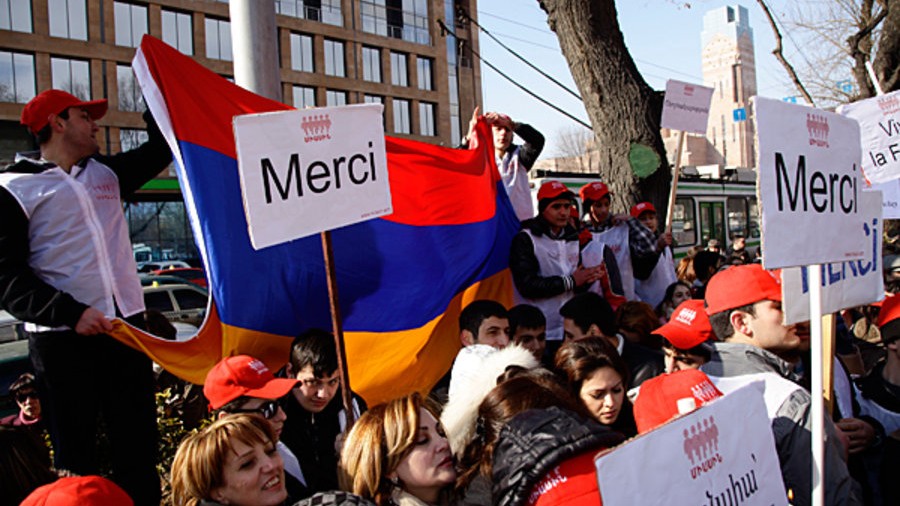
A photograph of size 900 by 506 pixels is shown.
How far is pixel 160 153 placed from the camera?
12.9ft

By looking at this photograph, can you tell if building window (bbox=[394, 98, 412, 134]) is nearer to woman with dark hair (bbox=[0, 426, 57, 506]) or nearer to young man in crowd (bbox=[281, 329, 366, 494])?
young man in crowd (bbox=[281, 329, 366, 494])

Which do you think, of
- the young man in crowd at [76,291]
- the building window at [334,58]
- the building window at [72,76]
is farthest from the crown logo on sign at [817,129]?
the building window at [334,58]

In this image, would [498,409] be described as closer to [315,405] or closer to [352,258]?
[315,405]

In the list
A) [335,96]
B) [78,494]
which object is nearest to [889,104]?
[78,494]

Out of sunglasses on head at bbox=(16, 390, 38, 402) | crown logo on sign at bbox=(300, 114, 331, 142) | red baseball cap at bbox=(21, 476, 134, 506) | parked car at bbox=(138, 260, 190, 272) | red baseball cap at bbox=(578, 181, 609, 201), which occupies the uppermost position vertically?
crown logo on sign at bbox=(300, 114, 331, 142)

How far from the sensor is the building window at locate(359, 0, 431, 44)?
4623cm

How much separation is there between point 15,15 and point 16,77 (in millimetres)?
2586

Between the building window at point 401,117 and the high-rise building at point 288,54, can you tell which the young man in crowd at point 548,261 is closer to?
the high-rise building at point 288,54

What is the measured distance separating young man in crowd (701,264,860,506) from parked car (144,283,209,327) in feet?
27.1

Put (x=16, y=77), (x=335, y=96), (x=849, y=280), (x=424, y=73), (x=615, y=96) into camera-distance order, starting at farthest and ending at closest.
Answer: (x=424, y=73)
(x=335, y=96)
(x=16, y=77)
(x=615, y=96)
(x=849, y=280)

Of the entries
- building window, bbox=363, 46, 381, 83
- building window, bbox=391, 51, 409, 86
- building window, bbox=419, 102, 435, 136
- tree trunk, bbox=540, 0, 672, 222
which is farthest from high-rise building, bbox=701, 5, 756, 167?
tree trunk, bbox=540, 0, 672, 222

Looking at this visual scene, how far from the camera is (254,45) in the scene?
4.88 meters

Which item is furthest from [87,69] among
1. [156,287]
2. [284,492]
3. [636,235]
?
[284,492]

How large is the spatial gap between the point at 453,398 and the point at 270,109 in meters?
2.38
